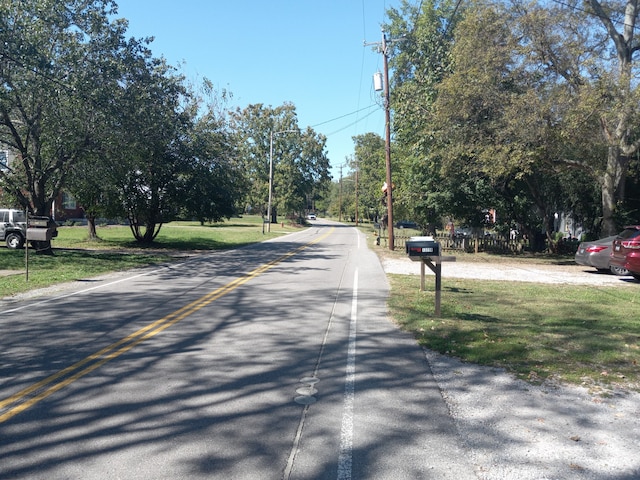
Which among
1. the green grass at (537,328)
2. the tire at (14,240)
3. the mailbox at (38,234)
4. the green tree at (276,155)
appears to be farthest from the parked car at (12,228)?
the green tree at (276,155)

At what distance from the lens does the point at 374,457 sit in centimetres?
394

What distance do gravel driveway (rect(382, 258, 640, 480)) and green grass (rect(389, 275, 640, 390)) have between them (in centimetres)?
41

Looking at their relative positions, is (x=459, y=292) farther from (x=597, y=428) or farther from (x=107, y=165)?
(x=107, y=165)

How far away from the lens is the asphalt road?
3834 millimetres

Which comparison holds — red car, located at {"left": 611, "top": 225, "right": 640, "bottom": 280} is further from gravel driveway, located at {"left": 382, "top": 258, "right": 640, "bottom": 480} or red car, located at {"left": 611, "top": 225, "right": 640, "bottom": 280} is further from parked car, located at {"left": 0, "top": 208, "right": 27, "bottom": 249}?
parked car, located at {"left": 0, "top": 208, "right": 27, "bottom": 249}

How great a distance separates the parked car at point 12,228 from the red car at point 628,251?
2370cm

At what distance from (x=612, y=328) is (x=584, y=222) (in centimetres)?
2701

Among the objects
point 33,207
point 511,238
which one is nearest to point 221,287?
point 33,207

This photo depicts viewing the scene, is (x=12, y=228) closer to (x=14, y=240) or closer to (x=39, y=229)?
(x=14, y=240)

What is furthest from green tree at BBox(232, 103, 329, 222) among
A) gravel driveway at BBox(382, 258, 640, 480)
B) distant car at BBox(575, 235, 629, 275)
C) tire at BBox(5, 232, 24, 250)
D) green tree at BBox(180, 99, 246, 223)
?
gravel driveway at BBox(382, 258, 640, 480)

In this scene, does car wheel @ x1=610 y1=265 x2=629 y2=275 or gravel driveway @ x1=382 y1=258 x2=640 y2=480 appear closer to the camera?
gravel driveway @ x1=382 y1=258 x2=640 y2=480

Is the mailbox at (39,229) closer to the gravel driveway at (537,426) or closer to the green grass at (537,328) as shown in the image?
the green grass at (537,328)

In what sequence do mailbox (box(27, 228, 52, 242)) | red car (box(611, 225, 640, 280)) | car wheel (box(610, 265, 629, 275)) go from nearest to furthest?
mailbox (box(27, 228, 52, 242))
red car (box(611, 225, 640, 280))
car wheel (box(610, 265, 629, 275))

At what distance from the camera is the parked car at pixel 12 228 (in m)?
23.4
